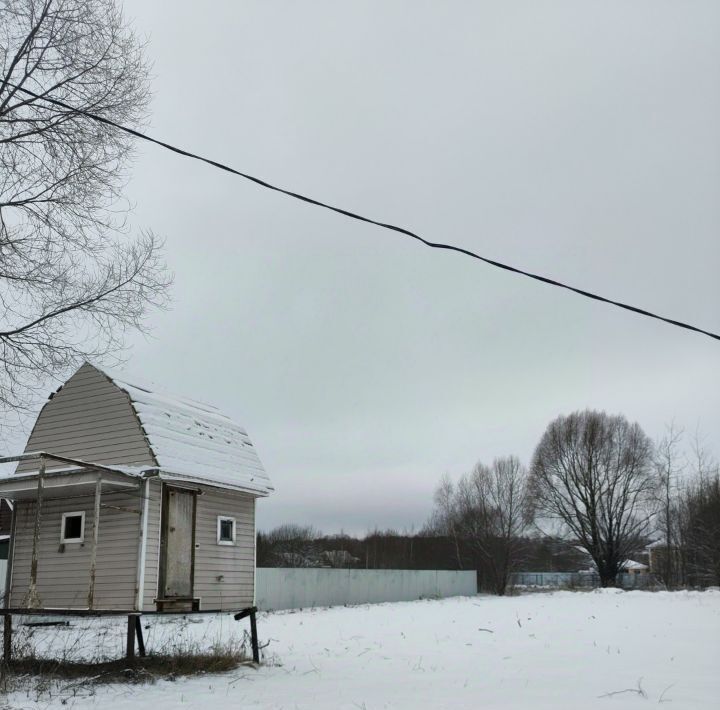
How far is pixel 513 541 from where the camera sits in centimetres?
5597

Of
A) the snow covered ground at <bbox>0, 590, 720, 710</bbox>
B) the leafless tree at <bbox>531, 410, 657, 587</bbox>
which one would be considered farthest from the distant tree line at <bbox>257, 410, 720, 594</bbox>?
the snow covered ground at <bbox>0, 590, 720, 710</bbox>

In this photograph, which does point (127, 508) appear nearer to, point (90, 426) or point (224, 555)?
point (90, 426)

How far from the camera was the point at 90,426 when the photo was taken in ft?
46.2

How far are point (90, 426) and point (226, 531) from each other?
10.7ft

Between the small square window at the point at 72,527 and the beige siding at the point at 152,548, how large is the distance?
1440mm

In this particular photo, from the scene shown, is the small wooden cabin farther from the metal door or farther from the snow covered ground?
the snow covered ground

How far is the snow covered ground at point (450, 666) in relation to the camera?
9.84m

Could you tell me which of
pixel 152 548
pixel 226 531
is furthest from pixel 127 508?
pixel 226 531

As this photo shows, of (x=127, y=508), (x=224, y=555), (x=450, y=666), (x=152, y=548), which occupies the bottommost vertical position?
(x=450, y=666)

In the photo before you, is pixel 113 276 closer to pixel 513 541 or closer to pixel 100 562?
pixel 100 562

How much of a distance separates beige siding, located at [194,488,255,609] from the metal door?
0.22m

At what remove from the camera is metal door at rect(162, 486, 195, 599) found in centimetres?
1297

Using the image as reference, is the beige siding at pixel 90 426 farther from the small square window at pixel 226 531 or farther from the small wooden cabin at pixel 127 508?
the small square window at pixel 226 531

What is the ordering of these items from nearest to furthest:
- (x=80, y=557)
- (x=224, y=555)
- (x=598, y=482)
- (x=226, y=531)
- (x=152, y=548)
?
(x=152, y=548)
(x=80, y=557)
(x=224, y=555)
(x=226, y=531)
(x=598, y=482)
